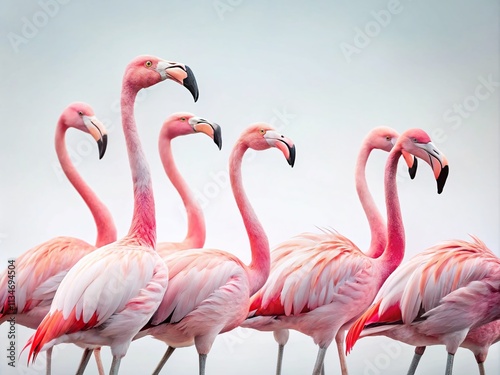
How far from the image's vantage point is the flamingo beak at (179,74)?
3.06m

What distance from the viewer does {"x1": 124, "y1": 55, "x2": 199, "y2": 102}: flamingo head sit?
3066mm

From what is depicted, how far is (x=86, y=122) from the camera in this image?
3211 mm

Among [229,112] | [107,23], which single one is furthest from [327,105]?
[107,23]

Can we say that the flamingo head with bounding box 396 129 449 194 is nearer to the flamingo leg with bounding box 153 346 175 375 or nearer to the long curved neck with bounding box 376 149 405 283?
the long curved neck with bounding box 376 149 405 283

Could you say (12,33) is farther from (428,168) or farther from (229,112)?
(428,168)

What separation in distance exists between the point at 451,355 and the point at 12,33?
233 cm

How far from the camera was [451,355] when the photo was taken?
3.36 m

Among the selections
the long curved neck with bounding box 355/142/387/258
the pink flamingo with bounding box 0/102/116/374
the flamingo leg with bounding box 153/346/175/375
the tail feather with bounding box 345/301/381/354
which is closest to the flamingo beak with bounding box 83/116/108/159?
the pink flamingo with bounding box 0/102/116/374
